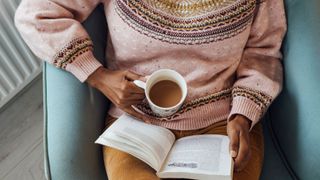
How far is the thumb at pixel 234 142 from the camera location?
824 millimetres

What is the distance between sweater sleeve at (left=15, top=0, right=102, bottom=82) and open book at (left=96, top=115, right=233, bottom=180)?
16 cm

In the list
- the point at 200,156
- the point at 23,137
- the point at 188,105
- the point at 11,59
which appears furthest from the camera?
the point at 23,137

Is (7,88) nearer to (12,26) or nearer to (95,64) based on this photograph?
(12,26)

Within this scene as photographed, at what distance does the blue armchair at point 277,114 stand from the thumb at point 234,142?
142mm

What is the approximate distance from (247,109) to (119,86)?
0.31 meters

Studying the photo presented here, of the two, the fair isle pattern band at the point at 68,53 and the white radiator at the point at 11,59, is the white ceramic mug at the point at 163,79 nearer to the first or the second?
the fair isle pattern band at the point at 68,53

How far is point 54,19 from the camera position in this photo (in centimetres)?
83

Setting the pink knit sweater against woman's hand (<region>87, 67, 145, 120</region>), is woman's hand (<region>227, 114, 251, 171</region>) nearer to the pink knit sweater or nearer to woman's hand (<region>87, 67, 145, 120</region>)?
the pink knit sweater

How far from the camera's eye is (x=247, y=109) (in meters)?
0.88

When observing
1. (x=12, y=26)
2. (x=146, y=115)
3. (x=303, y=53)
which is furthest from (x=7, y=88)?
(x=303, y=53)

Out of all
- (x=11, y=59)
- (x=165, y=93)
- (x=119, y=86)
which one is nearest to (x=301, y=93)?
(x=165, y=93)

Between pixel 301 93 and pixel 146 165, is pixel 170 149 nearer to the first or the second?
pixel 146 165

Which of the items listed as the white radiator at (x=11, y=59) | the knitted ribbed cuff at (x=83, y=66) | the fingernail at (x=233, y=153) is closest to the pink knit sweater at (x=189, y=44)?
the knitted ribbed cuff at (x=83, y=66)

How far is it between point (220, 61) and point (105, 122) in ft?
1.08
